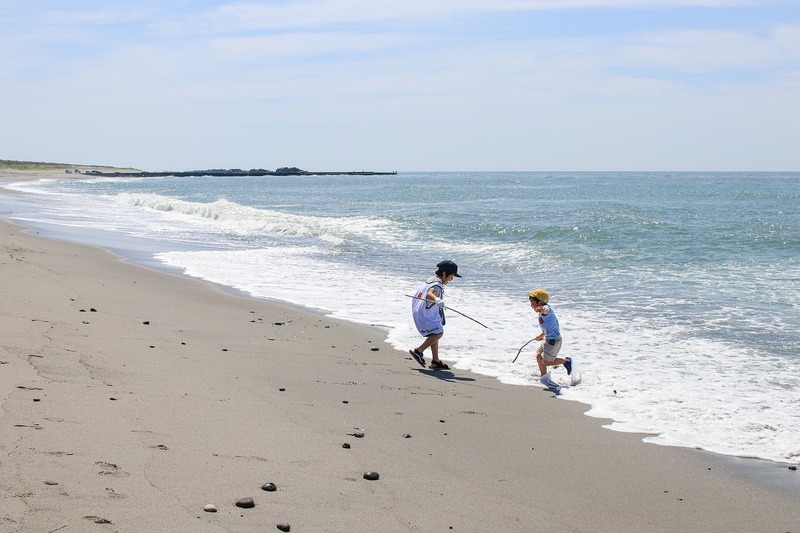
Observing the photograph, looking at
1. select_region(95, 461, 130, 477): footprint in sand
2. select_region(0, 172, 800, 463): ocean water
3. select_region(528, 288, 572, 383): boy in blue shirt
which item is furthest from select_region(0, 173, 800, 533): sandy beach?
select_region(0, 172, 800, 463): ocean water

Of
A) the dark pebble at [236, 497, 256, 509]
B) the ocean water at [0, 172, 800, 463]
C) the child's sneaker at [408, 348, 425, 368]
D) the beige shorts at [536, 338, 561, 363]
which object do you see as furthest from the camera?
the child's sneaker at [408, 348, 425, 368]

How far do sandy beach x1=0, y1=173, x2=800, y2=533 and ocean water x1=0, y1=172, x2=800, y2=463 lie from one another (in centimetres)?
75

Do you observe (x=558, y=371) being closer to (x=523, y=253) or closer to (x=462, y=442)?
(x=462, y=442)

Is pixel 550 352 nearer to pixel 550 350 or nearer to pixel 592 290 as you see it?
pixel 550 350

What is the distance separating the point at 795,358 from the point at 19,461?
24.5ft

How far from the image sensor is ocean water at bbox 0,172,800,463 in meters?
6.79

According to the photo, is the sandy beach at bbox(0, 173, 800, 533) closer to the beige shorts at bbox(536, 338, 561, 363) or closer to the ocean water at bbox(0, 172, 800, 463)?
the beige shorts at bbox(536, 338, 561, 363)

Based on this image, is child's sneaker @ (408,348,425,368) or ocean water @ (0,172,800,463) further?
child's sneaker @ (408,348,425,368)

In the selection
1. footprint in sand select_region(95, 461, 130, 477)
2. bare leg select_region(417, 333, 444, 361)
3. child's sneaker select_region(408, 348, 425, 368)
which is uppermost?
footprint in sand select_region(95, 461, 130, 477)

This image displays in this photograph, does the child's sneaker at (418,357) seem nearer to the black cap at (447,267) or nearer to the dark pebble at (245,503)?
the black cap at (447,267)

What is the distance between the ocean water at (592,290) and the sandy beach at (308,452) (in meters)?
0.75

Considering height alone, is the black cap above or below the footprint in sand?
above

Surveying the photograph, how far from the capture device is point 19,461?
4004mm

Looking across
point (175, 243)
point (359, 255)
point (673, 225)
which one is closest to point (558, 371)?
point (359, 255)
